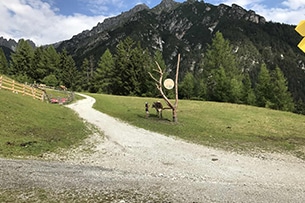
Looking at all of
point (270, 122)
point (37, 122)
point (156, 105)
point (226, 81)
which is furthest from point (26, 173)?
point (226, 81)

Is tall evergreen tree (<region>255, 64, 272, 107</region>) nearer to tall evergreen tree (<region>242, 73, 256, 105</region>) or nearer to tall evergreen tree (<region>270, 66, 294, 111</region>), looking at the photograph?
tall evergreen tree (<region>270, 66, 294, 111</region>)

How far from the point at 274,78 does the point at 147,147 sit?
46.8 meters

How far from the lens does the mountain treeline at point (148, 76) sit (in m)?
54.7

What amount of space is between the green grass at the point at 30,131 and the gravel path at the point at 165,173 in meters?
1.48

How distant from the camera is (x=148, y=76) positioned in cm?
6706

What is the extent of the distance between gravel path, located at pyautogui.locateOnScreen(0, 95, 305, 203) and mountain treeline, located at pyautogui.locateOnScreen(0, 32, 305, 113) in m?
42.0

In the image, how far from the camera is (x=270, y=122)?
28.6 metres

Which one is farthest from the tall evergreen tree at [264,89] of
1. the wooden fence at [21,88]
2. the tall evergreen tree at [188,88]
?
the wooden fence at [21,88]

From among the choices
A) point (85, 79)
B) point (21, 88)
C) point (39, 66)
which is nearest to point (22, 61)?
point (39, 66)

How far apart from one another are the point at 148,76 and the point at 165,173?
56799mm

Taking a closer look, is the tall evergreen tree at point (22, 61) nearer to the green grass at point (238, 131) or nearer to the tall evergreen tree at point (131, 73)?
the tall evergreen tree at point (131, 73)

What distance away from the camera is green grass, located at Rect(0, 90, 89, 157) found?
1423 cm

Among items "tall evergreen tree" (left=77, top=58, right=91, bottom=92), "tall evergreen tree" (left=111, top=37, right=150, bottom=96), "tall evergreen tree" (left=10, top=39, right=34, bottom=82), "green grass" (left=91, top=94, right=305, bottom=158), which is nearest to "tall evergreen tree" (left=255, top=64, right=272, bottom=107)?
"green grass" (left=91, top=94, right=305, bottom=158)

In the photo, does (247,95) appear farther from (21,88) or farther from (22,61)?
(22,61)
